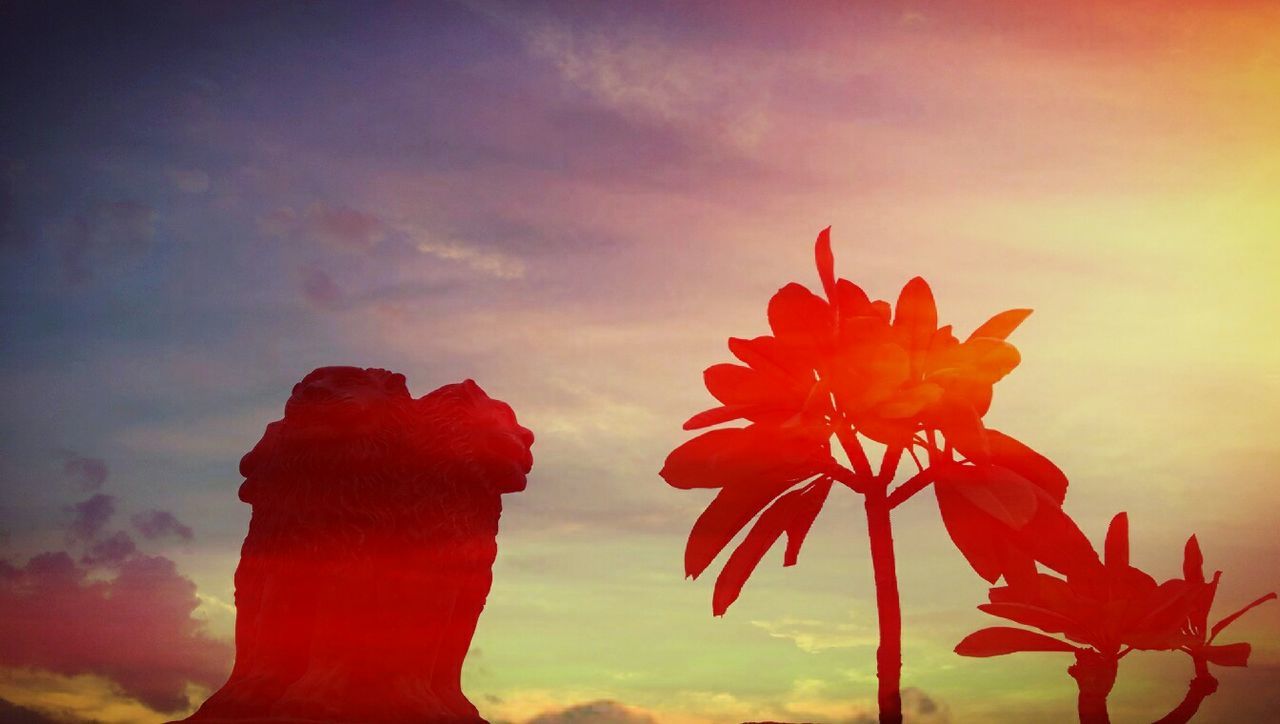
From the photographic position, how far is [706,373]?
74.9 ft

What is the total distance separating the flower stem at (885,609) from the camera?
70.9ft

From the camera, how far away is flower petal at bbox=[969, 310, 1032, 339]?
76.1 ft

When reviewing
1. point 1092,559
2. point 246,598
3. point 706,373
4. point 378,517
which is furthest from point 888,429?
point 246,598

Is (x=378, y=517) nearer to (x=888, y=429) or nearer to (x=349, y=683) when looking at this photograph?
(x=349, y=683)

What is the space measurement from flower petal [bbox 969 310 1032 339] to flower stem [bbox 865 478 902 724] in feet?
12.4

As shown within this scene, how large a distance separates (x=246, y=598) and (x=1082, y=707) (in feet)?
54.7

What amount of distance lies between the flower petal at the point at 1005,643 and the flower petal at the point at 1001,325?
21.6 feet

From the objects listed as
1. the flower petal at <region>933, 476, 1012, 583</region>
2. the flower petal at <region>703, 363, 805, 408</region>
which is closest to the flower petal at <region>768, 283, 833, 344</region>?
the flower petal at <region>703, 363, 805, 408</region>

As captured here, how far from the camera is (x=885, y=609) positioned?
72.1 ft

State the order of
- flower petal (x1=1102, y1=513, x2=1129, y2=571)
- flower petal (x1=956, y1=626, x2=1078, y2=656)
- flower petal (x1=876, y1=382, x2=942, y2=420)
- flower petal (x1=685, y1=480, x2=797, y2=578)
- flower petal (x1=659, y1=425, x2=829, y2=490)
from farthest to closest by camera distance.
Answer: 1. flower petal (x1=1102, y1=513, x2=1129, y2=571)
2. flower petal (x1=956, y1=626, x2=1078, y2=656)
3. flower petal (x1=685, y1=480, x2=797, y2=578)
4. flower petal (x1=659, y1=425, x2=829, y2=490)
5. flower petal (x1=876, y1=382, x2=942, y2=420)

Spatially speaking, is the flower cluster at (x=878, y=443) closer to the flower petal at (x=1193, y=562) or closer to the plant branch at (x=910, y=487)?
the plant branch at (x=910, y=487)

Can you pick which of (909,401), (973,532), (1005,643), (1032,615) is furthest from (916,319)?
(1005,643)

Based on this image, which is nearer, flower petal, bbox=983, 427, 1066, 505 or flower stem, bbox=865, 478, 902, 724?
flower stem, bbox=865, 478, 902, 724

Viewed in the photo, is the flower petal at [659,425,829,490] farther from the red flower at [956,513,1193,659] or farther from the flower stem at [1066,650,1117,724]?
the flower stem at [1066,650,1117,724]
